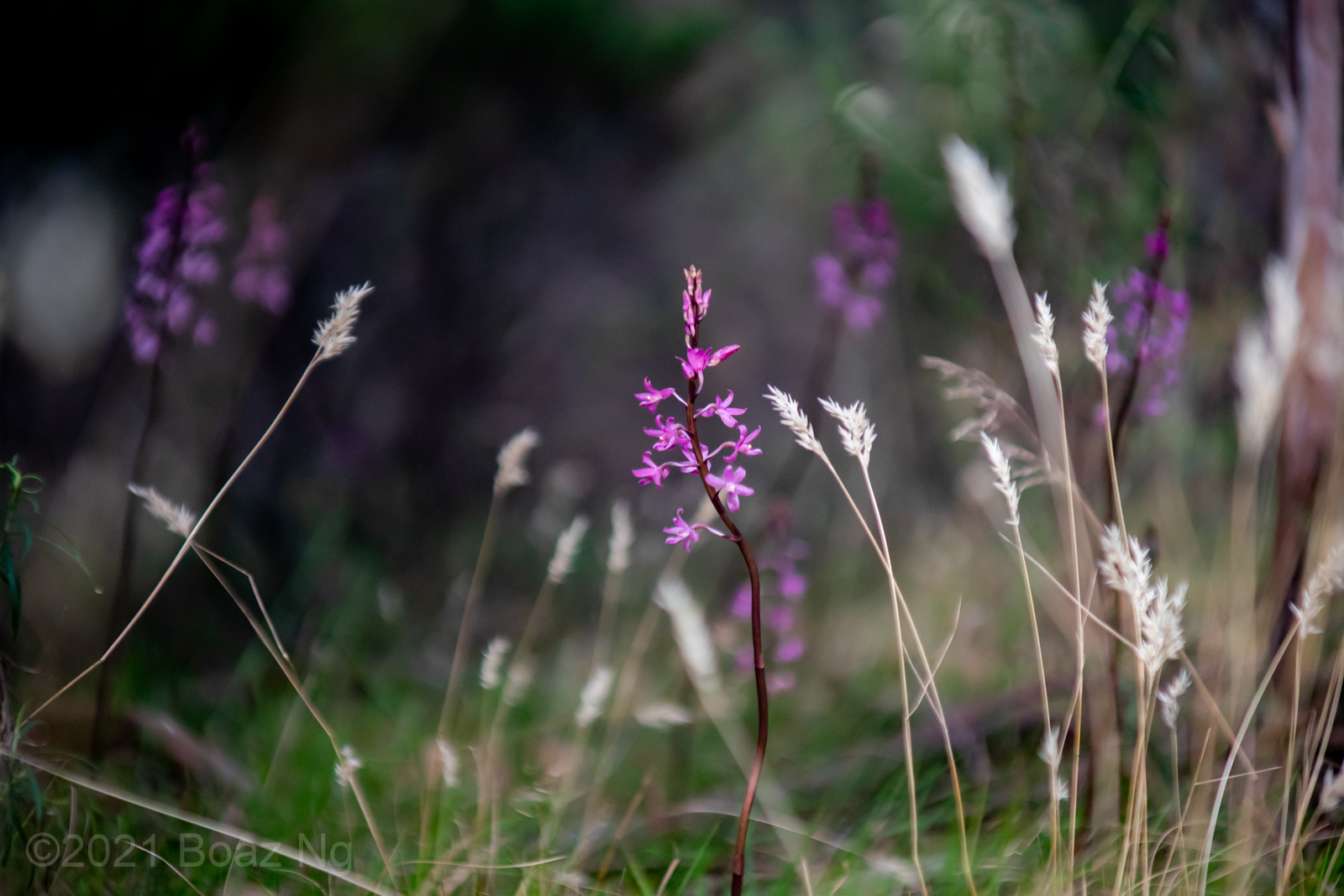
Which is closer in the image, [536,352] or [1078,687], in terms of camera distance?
[1078,687]

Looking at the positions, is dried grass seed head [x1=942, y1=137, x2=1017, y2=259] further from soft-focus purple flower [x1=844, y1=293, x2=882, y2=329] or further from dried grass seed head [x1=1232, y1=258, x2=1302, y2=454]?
soft-focus purple flower [x1=844, y1=293, x2=882, y2=329]

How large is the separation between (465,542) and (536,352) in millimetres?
1059

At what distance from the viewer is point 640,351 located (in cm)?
437

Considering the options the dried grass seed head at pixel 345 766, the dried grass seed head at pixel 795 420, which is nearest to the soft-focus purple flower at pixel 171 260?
the dried grass seed head at pixel 345 766

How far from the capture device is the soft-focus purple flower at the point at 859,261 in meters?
2.32

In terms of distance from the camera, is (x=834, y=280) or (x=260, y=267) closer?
(x=834, y=280)

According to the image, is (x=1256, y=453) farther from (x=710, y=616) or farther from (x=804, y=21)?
(x=804, y=21)

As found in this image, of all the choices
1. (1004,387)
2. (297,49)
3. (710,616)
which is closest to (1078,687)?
(1004,387)

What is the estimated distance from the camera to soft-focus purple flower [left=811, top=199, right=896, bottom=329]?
2.32 metres

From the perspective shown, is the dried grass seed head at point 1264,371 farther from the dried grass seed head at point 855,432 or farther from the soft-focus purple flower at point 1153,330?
the dried grass seed head at point 855,432

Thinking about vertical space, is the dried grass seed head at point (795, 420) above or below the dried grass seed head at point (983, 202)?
below

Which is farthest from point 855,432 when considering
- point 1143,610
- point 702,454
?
point 1143,610

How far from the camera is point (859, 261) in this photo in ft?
7.79

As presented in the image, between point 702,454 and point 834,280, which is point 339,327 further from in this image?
point 834,280
